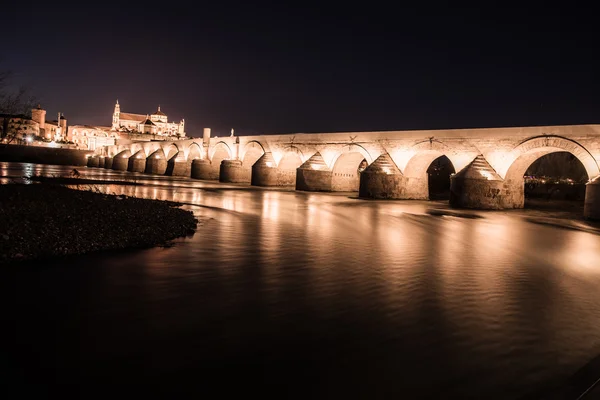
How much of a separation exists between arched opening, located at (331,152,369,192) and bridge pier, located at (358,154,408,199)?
376 centimetres

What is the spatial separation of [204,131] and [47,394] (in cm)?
4479

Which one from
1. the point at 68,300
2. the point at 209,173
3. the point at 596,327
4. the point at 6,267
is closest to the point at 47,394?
the point at 68,300

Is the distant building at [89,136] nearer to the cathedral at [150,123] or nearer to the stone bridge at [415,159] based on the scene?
the cathedral at [150,123]

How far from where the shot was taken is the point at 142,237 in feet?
26.7

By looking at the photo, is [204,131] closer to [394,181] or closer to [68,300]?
[394,181]

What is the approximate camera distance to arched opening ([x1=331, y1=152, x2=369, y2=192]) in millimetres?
29227

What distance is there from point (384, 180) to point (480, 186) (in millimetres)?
5456

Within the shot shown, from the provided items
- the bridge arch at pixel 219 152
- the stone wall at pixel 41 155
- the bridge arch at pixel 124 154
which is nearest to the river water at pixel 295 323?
the bridge arch at pixel 219 152

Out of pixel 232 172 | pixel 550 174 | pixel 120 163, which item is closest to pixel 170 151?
pixel 120 163

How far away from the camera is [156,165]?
1982 inches

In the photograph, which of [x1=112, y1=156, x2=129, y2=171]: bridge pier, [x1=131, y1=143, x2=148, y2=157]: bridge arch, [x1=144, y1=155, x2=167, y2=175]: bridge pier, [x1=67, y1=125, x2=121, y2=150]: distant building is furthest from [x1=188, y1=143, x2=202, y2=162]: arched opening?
[x1=67, y1=125, x2=121, y2=150]: distant building

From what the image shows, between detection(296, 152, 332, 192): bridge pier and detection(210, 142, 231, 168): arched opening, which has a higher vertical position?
detection(210, 142, 231, 168): arched opening

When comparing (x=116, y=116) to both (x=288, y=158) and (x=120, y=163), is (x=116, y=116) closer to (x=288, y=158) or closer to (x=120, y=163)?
(x=120, y=163)

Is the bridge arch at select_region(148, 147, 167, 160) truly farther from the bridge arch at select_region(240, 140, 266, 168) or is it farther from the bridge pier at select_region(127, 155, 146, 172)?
the bridge arch at select_region(240, 140, 266, 168)
